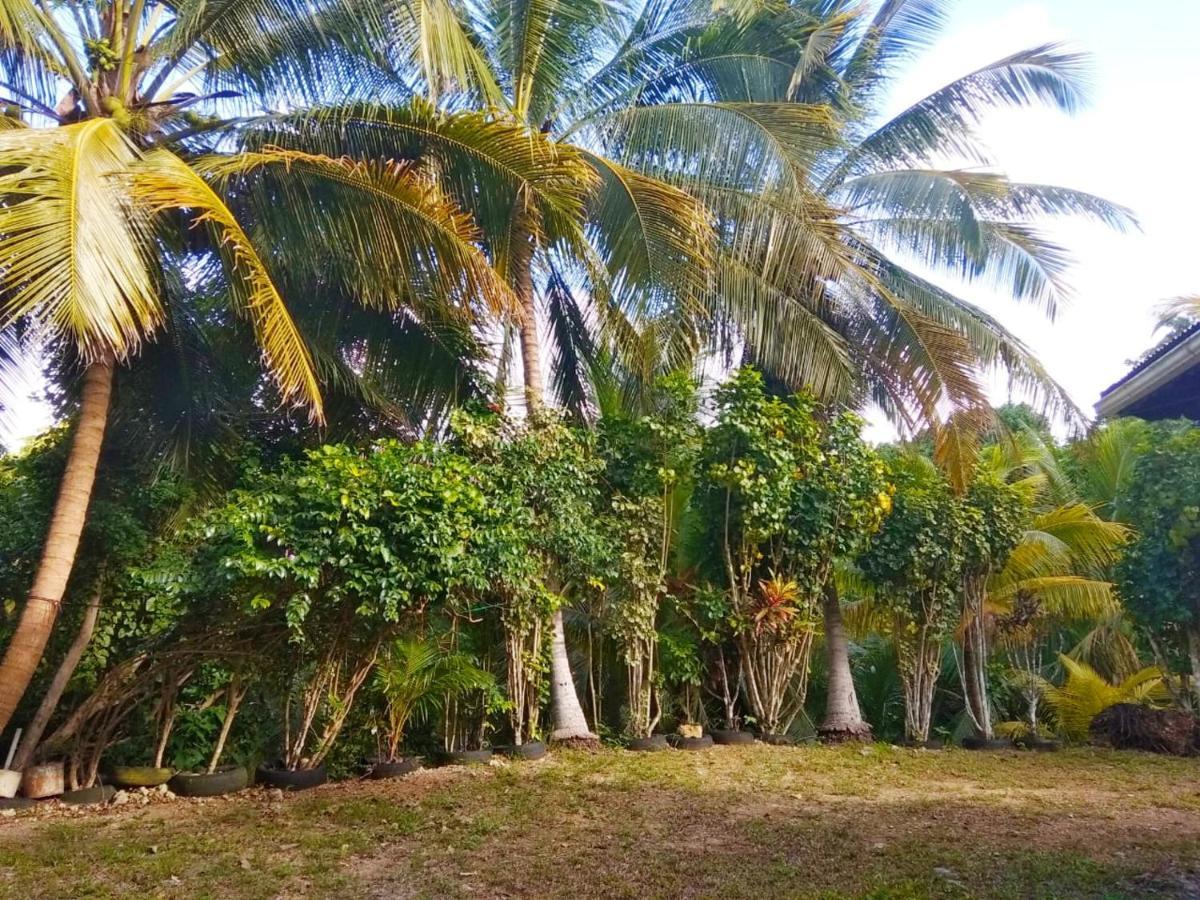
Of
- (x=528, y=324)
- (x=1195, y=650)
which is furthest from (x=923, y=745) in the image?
(x=528, y=324)

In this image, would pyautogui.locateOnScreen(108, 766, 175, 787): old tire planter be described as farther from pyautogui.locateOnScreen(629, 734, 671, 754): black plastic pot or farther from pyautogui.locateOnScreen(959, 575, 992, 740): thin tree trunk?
pyautogui.locateOnScreen(959, 575, 992, 740): thin tree trunk

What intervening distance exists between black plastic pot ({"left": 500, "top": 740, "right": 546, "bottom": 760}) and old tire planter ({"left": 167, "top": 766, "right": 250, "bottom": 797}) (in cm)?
222

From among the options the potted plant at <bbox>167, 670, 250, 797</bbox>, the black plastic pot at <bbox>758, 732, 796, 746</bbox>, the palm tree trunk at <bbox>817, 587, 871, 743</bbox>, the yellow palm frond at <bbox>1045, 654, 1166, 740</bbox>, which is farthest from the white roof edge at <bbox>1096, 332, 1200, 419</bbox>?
the yellow palm frond at <bbox>1045, 654, 1166, 740</bbox>

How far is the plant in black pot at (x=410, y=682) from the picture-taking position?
24.7 feet

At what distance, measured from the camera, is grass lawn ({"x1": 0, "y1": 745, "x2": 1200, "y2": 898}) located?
451 centimetres

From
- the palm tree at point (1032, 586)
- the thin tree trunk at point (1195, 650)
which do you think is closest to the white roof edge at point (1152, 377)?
the palm tree at point (1032, 586)

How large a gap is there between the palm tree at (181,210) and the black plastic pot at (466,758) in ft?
10.6

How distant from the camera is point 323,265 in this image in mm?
7195

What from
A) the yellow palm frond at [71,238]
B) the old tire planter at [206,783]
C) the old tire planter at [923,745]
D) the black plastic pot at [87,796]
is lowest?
the black plastic pot at [87,796]

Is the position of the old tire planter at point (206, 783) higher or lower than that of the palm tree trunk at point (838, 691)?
lower

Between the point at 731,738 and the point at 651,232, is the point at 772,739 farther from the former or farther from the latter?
the point at 651,232

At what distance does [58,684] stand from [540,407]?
447cm

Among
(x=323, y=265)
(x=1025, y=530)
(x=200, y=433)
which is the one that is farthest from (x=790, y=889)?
(x=1025, y=530)

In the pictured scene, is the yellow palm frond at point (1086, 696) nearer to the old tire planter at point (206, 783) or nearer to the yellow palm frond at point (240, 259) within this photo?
the old tire planter at point (206, 783)
